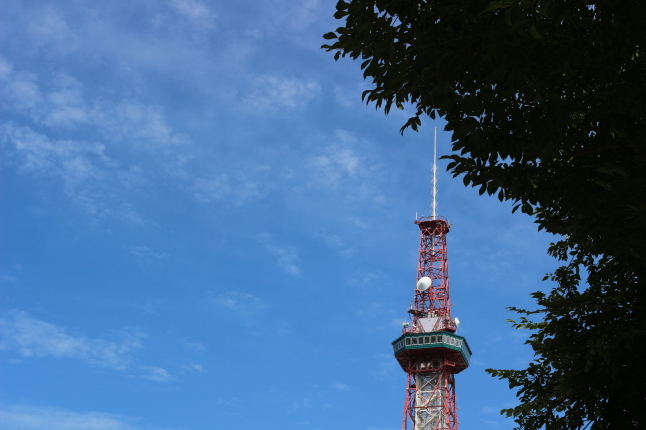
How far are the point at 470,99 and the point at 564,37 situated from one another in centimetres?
145

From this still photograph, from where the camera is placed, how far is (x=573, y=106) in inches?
398

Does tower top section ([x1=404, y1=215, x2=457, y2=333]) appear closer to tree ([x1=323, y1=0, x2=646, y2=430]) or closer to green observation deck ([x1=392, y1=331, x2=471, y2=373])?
green observation deck ([x1=392, y1=331, x2=471, y2=373])

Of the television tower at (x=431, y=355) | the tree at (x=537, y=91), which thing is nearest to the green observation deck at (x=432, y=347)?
the television tower at (x=431, y=355)

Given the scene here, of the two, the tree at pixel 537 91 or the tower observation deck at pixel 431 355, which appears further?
the tower observation deck at pixel 431 355

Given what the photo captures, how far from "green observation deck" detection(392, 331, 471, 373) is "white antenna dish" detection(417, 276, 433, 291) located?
541cm

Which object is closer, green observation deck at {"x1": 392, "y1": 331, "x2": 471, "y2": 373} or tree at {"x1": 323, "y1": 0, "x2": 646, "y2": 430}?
tree at {"x1": 323, "y1": 0, "x2": 646, "y2": 430}

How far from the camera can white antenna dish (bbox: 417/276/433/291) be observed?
83312 millimetres

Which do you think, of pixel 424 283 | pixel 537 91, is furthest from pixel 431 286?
pixel 537 91

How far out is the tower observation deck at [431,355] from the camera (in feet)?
260

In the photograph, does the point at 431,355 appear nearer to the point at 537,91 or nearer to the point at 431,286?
the point at 431,286

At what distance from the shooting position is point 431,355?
270 feet

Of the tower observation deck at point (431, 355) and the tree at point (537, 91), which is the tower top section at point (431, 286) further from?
the tree at point (537, 91)

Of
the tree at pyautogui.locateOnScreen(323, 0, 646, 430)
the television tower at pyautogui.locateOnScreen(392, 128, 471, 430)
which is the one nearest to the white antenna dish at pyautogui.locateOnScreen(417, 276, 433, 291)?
the television tower at pyautogui.locateOnScreen(392, 128, 471, 430)

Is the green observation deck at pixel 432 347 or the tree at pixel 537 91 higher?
the green observation deck at pixel 432 347
